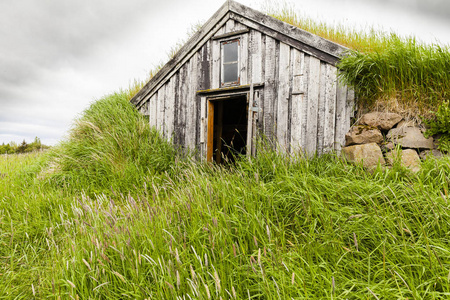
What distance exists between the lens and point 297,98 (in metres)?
5.73

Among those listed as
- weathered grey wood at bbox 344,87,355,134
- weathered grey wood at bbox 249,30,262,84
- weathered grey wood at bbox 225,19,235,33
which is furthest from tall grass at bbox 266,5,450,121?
weathered grey wood at bbox 225,19,235,33

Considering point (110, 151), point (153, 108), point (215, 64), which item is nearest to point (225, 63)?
point (215, 64)

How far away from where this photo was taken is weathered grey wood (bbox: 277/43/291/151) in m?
5.87

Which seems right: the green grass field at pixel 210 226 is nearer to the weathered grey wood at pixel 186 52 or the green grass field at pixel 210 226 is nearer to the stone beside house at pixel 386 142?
the stone beside house at pixel 386 142

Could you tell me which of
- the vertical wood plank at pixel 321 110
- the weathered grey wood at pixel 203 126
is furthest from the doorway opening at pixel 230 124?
the vertical wood plank at pixel 321 110

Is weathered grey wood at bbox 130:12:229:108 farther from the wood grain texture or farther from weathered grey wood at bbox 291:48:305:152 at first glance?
weathered grey wood at bbox 291:48:305:152

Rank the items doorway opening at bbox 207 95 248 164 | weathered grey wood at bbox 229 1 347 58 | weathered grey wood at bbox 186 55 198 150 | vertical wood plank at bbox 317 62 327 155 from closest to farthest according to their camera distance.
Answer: weathered grey wood at bbox 229 1 347 58 → vertical wood plank at bbox 317 62 327 155 → weathered grey wood at bbox 186 55 198 150 → doorway opening at bbox 207 95 248 164

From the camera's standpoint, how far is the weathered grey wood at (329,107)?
A: 5.30 m

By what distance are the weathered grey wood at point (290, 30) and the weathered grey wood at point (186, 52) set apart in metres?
0.41

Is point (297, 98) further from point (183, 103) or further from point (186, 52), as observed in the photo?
point (186, 52)

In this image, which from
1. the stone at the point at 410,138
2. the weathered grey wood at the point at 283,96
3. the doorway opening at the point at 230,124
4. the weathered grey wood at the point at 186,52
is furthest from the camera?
the doorway opening at the point at 230,124

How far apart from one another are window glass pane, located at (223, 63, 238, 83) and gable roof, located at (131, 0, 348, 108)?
952 millimetres

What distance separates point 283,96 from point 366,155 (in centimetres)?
219

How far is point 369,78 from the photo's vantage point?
4980mm
